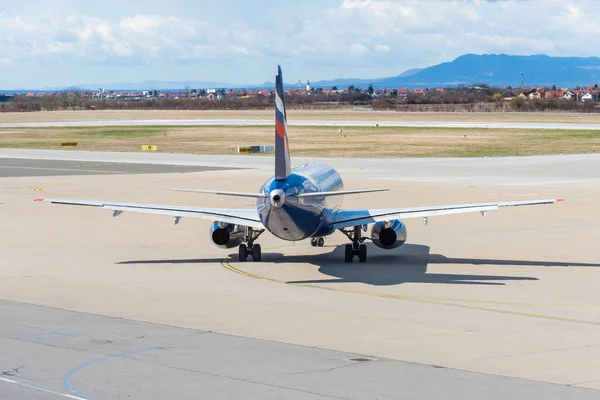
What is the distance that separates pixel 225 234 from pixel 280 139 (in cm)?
579

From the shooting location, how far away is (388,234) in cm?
3812

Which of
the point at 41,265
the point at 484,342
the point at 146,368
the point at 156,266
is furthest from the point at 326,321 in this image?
the point at 41,265

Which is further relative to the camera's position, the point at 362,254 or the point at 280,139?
the point at 362,254

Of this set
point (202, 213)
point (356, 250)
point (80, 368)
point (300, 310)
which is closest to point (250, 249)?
point (202, 213)

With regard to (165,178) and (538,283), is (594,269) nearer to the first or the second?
(538,283)

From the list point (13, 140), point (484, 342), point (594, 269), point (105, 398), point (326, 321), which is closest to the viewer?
point (105, 398)

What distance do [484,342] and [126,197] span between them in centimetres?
4028

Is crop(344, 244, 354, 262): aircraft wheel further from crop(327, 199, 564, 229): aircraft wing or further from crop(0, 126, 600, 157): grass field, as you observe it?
crop(0, 126, 600, 157): grass field

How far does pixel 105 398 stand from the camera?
18688mm

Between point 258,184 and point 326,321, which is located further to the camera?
point 258,184

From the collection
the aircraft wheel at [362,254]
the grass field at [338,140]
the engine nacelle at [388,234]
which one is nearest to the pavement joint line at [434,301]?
the aircraft wheel at [362,254]

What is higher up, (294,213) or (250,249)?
(294,213)

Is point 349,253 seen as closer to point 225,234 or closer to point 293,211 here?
point 225,234

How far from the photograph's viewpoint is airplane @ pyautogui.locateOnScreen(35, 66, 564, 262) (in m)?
33.5
